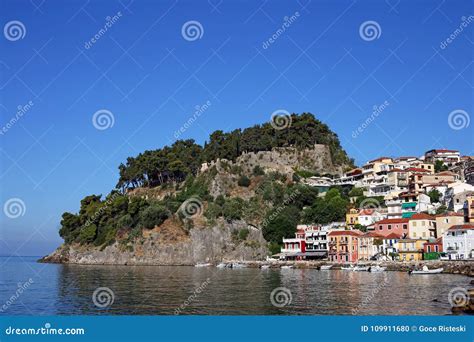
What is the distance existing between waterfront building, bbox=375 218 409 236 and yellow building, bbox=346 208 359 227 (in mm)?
4129

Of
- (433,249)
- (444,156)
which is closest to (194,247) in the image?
(433,249)

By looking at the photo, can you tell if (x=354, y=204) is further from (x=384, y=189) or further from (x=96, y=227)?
(x=96, y=227)

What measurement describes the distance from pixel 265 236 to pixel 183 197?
15082 millimetres

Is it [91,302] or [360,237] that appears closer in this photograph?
[91,302]

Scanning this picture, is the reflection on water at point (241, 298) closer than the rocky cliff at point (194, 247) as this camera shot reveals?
Yes

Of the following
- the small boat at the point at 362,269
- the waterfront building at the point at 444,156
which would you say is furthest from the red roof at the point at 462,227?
the waterfront building at the point at 444,156

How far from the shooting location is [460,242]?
46.0 meters

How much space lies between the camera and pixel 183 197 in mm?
72875

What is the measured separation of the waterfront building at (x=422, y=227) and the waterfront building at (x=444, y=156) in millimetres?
27445

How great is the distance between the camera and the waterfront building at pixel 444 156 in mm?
77438

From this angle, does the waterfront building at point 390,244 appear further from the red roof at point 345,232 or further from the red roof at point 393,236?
the red roof at point 345,232

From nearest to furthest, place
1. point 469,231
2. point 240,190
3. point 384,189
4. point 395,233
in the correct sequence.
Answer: point 469,231 < point 395,233 < point 384,189 < point 240,190

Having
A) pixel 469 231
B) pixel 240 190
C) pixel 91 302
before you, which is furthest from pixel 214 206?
pixel 91 302

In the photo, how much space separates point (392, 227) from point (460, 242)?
8323 mm
